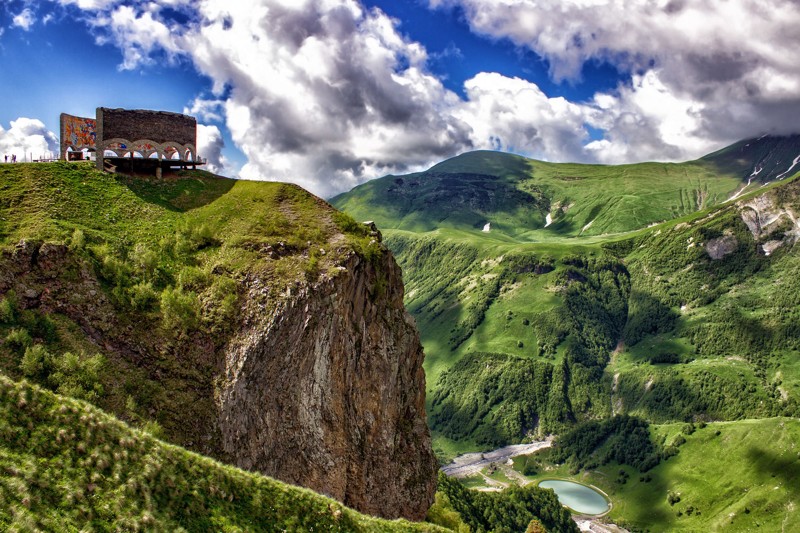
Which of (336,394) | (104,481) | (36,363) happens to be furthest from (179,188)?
(104,481)

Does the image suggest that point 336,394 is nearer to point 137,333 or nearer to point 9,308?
point 137,333

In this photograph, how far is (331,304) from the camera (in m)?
50.7

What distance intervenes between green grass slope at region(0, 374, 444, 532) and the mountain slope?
10.2 metres

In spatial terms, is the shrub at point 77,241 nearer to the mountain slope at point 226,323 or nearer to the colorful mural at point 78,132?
the mountain slope at point 226,323

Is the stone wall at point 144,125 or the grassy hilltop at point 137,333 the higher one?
the stone wall at point 144,125

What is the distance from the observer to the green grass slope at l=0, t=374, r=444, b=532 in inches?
935

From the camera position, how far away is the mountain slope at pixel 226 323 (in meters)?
42.2

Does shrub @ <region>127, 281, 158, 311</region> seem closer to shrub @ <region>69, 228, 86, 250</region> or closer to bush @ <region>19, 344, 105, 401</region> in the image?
shrub @ <region>69, 228, 86, 250</region>

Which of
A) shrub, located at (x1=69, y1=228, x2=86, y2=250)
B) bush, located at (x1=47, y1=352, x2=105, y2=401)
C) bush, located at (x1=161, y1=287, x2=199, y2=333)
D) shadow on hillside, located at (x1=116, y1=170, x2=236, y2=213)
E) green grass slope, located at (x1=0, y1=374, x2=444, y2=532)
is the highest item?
shadow on hillside, located at (x1=116, y1=170, x2=236, y2=213)

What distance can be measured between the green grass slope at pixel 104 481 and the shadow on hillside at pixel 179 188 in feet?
109

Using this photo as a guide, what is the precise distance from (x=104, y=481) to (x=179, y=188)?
A: 4119 cm

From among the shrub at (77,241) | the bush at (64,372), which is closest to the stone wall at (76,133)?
the shrub at (77,241)

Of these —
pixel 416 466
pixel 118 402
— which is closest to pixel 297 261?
pixel 118 402

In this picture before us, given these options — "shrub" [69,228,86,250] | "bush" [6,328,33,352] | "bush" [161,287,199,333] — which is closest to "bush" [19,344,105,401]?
"bush" [6,328,33,352]
